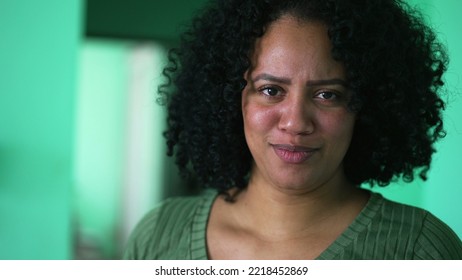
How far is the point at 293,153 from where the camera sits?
852mm

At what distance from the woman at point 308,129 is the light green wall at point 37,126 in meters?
0.39

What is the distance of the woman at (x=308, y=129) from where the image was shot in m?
0.84

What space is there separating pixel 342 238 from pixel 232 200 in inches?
8.6

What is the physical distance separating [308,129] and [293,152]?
0.14 ft

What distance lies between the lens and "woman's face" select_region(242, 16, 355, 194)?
827 mm

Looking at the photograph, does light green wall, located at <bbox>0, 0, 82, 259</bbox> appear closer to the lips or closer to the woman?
the woman

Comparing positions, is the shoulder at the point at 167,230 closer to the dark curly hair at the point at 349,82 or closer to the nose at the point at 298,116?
the dark curly hair at the point at 349,82

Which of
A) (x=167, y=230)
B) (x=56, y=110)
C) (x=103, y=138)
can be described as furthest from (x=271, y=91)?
(x=103, y=138)

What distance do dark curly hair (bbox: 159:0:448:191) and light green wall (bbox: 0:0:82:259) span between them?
364 millimetres

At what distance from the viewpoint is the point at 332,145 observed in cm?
86

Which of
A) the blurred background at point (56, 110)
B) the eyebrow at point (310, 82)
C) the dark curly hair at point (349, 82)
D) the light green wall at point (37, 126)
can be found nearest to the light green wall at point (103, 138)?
the blurred background at point (56, 110)

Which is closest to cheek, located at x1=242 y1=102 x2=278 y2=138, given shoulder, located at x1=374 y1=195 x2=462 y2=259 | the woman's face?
the woman's face

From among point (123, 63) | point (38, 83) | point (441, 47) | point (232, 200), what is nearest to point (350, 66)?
point (441, 47)
